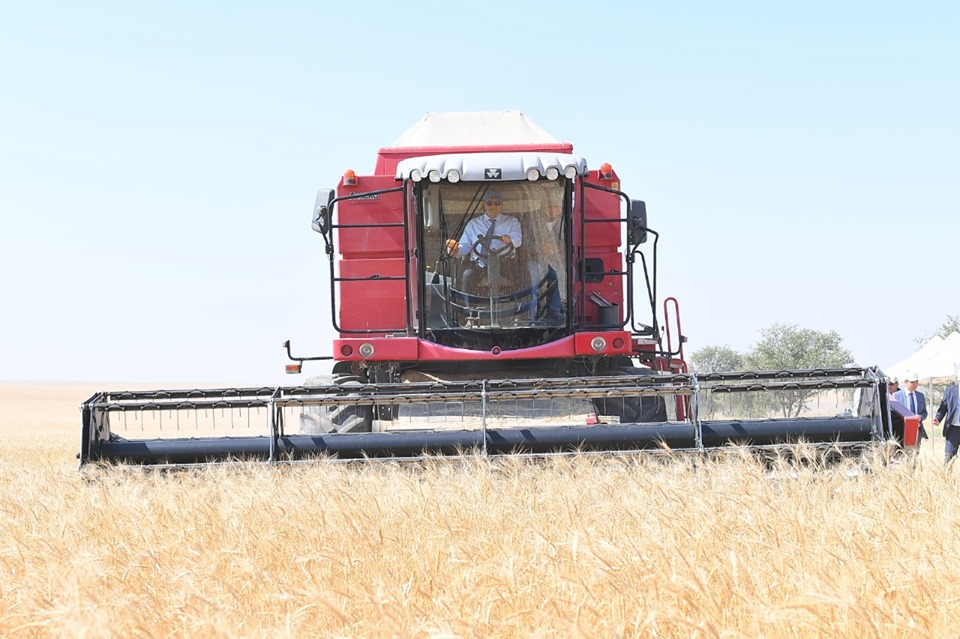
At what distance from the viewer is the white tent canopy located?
23984 millimetres

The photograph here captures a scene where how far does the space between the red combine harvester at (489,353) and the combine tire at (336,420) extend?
0.01 meters

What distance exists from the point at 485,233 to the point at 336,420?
1766 mm

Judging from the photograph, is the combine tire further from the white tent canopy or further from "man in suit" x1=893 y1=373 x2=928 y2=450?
the white tent canopy

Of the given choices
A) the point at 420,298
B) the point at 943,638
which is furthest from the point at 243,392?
the point at 943,638

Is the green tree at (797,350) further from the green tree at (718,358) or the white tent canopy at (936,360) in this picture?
→ the white tent canopy at (936,360)

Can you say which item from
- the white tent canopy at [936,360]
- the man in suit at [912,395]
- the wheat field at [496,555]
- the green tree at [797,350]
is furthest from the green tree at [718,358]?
the wheat field at [496,555]

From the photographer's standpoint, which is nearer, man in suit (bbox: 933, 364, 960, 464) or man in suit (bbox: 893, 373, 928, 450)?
man in suit (bbox: 933, 364, 960, 464)

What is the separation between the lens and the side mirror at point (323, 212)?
857 centimetres

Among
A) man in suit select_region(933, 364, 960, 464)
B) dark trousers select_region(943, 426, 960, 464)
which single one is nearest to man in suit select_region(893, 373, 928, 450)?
man in suit select_region(933, 364, 960, 464)

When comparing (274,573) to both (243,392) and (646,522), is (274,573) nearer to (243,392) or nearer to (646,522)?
(646,522)

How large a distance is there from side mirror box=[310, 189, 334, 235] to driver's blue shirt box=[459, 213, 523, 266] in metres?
0.98

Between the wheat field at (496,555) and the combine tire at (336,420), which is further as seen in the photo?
the combine tire at (336,420)

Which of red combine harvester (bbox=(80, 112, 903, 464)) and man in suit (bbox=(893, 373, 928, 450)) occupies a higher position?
red combine harvester (bbox=(80, 112, 903, 464))

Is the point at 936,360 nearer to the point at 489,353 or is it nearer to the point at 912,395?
the point at 912,395
